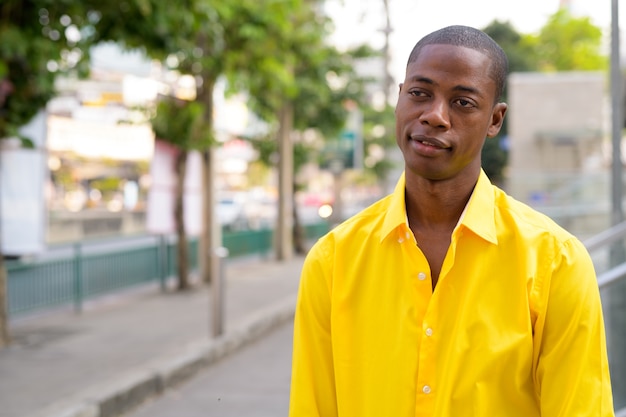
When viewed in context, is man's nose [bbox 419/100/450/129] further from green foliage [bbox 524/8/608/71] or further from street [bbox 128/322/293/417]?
green foliage [bbox 524/8/608/71]

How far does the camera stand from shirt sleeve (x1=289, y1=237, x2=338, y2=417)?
83.7 inches

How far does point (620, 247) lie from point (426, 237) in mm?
4455

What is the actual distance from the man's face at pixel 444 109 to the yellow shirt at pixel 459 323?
119mm

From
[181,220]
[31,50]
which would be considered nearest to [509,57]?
[181,220]

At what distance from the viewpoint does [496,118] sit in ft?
6.92

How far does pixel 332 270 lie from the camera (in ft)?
6.91

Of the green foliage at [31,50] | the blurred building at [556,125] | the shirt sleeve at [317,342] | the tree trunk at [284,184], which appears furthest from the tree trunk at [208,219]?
the shirt sleeve at [317,342]

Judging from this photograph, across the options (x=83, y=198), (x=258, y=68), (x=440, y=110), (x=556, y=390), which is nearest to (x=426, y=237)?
(x=440, y=110)

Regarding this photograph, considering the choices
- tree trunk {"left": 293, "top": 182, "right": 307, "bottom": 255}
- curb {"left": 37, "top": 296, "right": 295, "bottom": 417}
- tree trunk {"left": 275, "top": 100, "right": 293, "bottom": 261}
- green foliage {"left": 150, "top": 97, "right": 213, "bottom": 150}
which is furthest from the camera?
tree trunk {"left": 293, "top": 182, "right": 307, "bottom": 255}

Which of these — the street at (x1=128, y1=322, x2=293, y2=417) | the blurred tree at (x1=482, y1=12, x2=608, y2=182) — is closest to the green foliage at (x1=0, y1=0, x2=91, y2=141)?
the street at (x1=128, y1=322, x2=293, y2=417)

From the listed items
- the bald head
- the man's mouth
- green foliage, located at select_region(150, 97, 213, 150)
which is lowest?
the man's mouth

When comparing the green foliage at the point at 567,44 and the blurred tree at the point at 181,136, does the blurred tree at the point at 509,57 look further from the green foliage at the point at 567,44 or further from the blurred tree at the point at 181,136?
the blurred tree at the point at 181,136

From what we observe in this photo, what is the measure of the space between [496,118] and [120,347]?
8487 millimetres

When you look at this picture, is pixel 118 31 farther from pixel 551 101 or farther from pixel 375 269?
pixel 551 101
